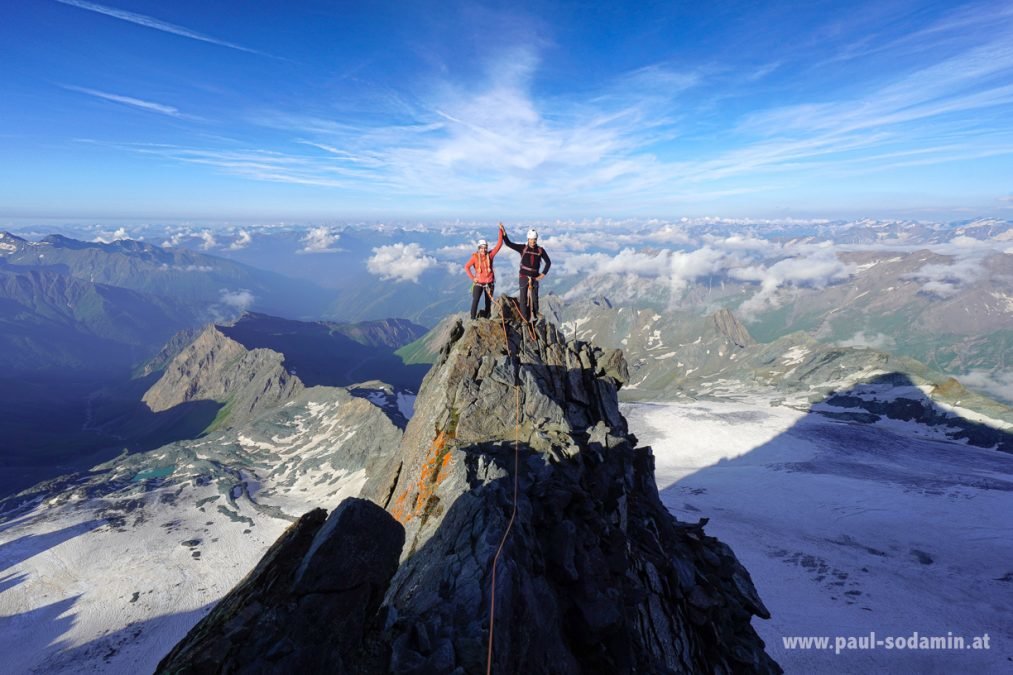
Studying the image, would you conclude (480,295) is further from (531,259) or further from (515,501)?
(515,501)

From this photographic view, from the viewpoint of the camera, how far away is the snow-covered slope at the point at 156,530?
6675 centimetres

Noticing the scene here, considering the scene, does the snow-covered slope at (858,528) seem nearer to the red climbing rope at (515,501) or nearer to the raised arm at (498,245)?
the red climbing rope at (515,501)

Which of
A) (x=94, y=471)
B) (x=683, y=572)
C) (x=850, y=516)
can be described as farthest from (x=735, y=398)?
(x=94, y=471)

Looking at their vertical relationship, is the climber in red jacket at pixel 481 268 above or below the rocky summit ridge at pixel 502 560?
above

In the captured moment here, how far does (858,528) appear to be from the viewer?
6131cm

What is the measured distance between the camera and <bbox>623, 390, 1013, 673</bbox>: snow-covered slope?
3928cm

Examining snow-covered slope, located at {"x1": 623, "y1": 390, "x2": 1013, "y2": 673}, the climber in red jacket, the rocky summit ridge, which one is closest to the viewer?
the rocky summit ridge

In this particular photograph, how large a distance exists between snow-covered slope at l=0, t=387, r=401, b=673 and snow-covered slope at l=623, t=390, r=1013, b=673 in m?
45.3

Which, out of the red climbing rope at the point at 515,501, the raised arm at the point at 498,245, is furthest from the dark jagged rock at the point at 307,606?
the raised arm at the point at 498,245

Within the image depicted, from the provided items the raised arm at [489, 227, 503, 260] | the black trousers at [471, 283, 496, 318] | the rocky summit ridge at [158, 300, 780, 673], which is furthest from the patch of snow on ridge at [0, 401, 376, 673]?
the raised arm at [489, 227, 503, 260]

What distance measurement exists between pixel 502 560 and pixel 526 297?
1994 centimetres

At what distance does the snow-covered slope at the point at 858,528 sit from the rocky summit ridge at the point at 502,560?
68.9 ft

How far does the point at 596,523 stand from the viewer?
781 inches

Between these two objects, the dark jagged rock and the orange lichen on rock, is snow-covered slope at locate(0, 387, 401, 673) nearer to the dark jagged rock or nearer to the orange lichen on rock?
the orange lichen on rock
